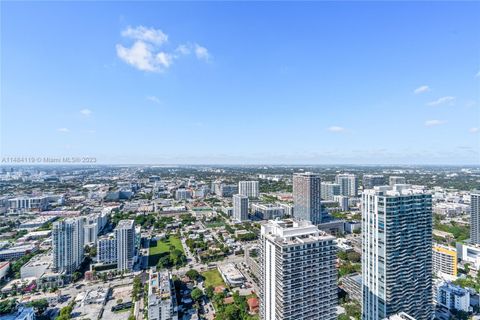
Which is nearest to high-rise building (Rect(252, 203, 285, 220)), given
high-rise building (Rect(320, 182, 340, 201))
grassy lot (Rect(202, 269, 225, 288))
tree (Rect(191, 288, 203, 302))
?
high-rise building (Rect(320, 182, 340, 201))

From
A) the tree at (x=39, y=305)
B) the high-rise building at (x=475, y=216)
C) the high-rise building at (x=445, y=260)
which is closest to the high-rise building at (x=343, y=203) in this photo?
the high-rise building at (x=475, y=216)

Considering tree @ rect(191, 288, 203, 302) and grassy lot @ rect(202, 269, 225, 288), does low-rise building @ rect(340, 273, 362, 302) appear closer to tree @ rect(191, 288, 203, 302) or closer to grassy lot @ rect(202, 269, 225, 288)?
grassy lot @ rect(202, 269, 225, 288)

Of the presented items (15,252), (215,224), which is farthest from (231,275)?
(15,252)

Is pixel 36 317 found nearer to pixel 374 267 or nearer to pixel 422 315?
pixel 374 267

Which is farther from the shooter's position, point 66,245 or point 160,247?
point 160,247

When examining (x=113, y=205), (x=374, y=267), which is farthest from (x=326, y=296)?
(x=113, y=205)

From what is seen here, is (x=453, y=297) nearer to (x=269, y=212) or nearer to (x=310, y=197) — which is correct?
(x=310, y=197)

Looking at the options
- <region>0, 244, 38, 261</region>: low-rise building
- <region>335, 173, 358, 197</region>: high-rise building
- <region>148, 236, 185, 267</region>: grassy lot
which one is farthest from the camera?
<region>335, 173, 358, 197</region>: high-rise building
